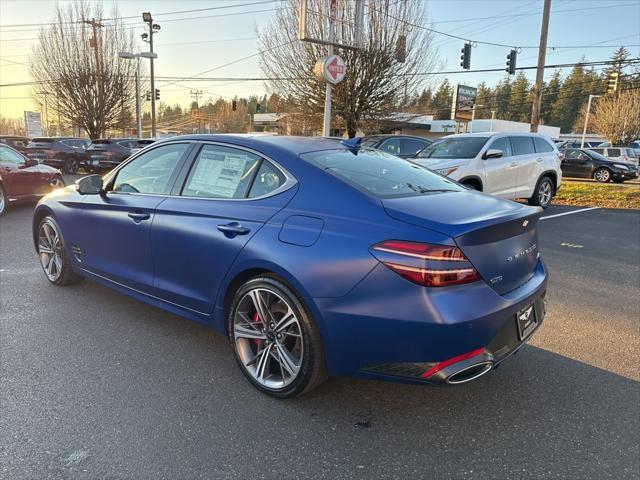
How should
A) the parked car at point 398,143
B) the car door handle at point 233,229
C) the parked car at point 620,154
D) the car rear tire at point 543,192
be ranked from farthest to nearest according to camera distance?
the parked car at point 620,154
the parked car at point 398,143
the car rear tire at point 543,192
the car door handle at point 233,229

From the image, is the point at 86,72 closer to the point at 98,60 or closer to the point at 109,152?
the point at 98,60

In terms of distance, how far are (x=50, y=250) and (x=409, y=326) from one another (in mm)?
4178

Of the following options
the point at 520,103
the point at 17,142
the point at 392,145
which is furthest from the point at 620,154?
the point at 520,103

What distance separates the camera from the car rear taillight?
227cm

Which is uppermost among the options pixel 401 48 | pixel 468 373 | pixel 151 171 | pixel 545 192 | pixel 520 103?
pixel 520 103

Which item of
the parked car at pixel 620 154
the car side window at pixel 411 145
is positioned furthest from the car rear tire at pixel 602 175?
the car side window at pixel 411 145

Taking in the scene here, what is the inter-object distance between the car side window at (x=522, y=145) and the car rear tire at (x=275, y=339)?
891 centimetres

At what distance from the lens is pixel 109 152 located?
1806 cm

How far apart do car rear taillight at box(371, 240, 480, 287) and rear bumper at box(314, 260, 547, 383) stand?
0.04 meters

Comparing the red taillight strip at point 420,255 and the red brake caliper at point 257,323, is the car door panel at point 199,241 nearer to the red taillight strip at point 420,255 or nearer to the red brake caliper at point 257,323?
the red brake caliper at point 257,323

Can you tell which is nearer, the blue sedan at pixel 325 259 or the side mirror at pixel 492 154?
the blue sedan at pixel 325 259

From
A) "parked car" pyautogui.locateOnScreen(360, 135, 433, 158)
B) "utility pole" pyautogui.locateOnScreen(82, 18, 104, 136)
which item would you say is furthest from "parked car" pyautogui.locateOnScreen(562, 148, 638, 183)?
"utility pole" pyautogui.locateOnScreen(82, 18, 104, 136)

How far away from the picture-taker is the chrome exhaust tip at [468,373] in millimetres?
2334

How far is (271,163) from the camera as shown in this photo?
3029 millimetres
